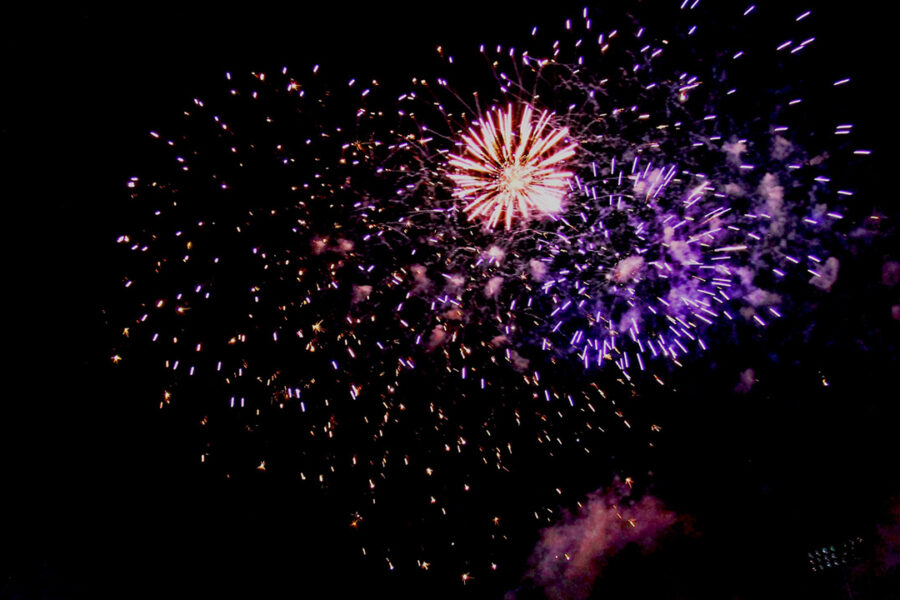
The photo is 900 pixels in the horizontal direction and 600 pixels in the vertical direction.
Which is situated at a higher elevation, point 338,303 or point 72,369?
point 72,369

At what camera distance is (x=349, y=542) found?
262 inches

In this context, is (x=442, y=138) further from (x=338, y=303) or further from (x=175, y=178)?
(x=175, y=178)

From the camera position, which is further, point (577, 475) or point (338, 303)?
point (577, 475)

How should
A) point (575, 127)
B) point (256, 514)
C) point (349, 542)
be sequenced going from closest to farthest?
point (575, 127), point (256, 514), point (349, 542)

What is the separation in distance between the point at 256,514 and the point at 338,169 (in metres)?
4.82

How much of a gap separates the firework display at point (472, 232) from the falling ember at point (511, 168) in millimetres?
21

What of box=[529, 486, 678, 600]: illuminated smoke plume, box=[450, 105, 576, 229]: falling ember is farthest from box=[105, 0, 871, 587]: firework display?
box=[529, 486, 678, 600]: illuminated smoke plume

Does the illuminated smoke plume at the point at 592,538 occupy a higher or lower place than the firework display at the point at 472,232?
lower

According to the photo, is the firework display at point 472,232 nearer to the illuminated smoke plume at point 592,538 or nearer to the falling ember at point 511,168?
the falling ember at point 511,168

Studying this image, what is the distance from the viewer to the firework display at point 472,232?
14.4 feet

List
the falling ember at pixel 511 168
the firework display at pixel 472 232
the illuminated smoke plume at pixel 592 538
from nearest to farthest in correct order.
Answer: the firework display at pixel 472 232 → the falling ember at pixel 511 168 → the illuminated smoke plume at pixel 592 538

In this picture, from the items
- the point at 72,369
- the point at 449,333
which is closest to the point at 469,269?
the point at 449,333

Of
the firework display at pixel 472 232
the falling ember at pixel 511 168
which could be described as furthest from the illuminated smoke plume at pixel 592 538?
the falling ember at pixel 511 168

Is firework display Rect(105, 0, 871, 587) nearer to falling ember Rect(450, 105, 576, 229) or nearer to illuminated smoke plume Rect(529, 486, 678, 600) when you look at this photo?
falling ember Rect(450, 105, 576, 229)
